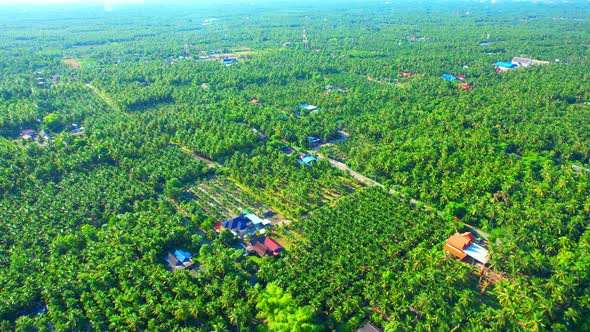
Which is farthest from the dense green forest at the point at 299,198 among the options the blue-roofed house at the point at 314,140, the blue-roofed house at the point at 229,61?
the blue-roofed house at the point at 229,61

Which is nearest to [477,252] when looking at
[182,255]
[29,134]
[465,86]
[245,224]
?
[245,224]

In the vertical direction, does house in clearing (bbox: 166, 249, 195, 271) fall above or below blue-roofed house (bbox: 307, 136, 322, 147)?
below

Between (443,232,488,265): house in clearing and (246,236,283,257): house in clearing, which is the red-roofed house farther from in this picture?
(443,232,488,265): house in clearing

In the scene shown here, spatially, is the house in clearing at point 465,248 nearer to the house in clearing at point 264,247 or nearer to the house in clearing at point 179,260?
the house in clearing at point 264,247

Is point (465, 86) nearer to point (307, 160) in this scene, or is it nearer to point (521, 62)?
point (521, 62)

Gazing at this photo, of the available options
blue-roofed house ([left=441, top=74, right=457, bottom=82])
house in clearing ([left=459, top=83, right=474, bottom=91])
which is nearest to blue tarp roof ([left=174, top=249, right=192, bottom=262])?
house in clearing ([left=459, top=83, right=474, bottom=91])

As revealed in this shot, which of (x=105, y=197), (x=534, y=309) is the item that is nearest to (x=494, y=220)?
(x=534, y=309)
